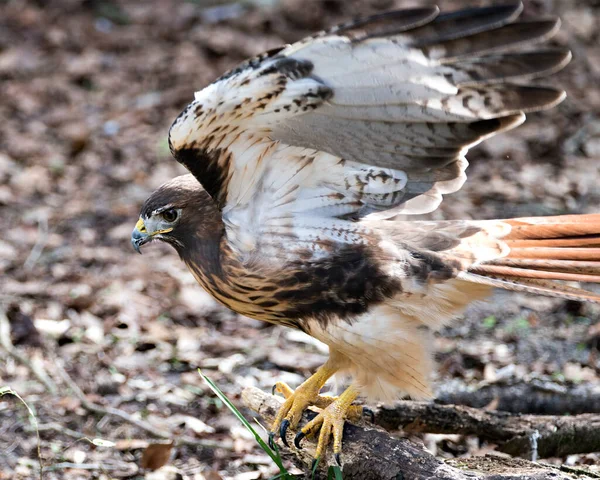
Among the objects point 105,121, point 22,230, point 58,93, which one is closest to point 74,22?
point 58,93

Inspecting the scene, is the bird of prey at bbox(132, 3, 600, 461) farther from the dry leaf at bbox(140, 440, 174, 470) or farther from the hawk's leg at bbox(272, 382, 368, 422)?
the dry leaf at bbox(140, 440, 174, 470)

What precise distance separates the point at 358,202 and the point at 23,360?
7.12 ft

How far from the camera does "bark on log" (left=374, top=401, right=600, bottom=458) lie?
11.1 ft

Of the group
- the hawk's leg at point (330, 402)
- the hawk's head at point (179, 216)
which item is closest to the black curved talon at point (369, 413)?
the hawk's leg at point (330, 402)

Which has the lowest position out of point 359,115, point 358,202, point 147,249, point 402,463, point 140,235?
point 147,249

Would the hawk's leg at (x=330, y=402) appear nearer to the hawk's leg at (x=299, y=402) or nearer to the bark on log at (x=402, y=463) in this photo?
the hawk's leg at (x=299, y=402)

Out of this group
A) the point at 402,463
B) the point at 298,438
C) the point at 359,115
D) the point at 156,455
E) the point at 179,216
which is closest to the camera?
the point at 402,463

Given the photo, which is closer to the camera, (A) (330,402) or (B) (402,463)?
(B) (402,463)

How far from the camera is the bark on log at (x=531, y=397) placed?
3791mm

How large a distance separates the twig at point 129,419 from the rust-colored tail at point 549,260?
1.51 metres

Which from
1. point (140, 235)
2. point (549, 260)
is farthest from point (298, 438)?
point (549, 260)

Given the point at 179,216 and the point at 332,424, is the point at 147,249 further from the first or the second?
the point at 332,424

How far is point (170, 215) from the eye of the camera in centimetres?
364

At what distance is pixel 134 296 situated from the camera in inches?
212
